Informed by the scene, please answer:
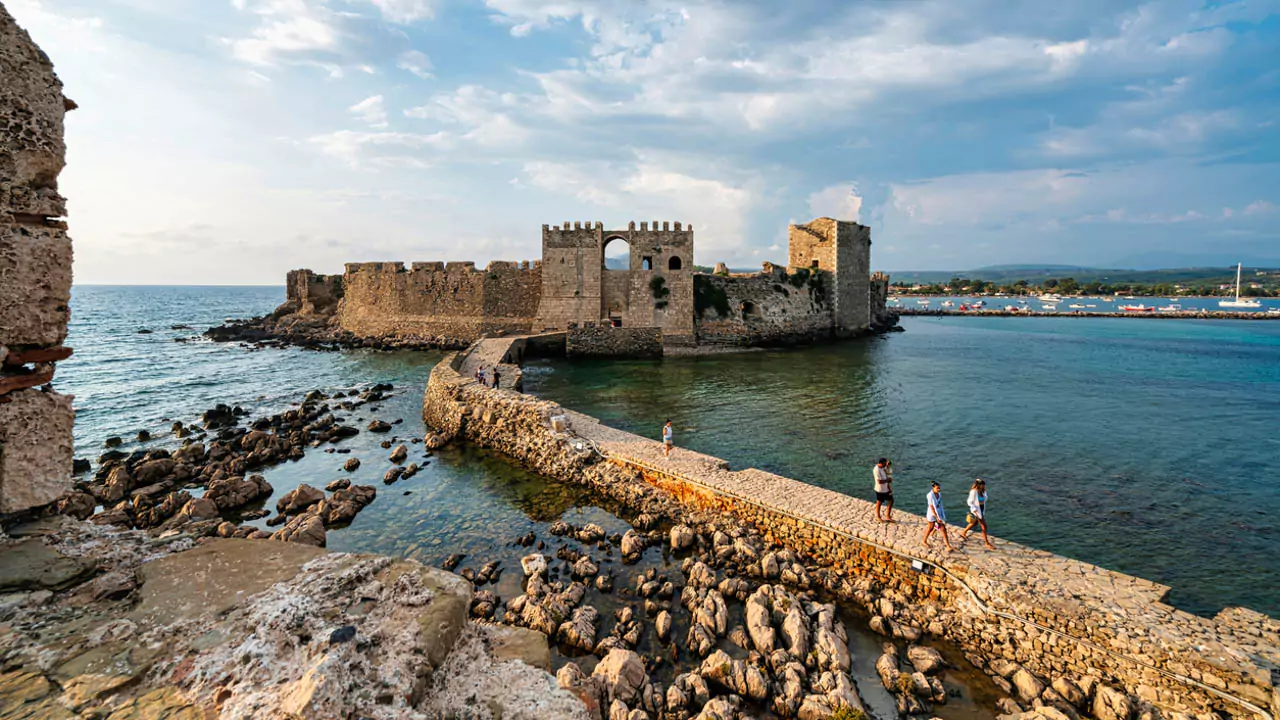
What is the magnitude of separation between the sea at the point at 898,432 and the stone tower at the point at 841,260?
18.4ft

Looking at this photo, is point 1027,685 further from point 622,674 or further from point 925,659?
point 622,674

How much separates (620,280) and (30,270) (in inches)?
1256

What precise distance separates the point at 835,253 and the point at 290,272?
170 feet

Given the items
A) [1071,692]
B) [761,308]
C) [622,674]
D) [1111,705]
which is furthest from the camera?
[761,308]

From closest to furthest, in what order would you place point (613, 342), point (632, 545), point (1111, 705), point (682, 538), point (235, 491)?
1. point (1111, 705)
2. point (632, 545)
3. point (682, 538)
4. point (235, 491)
5. point (613, 342)

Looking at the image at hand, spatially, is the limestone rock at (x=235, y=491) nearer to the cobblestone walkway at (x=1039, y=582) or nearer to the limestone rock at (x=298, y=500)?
the limestone rock at (x=298, y=500)

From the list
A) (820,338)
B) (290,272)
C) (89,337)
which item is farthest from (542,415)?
(89,337)

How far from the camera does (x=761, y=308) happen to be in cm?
3988

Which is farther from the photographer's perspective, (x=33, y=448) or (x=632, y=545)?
(x=632, y=545)

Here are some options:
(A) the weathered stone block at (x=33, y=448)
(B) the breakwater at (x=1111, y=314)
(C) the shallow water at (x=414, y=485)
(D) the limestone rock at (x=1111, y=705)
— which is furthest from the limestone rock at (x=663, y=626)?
(B) the breakwater at (x=1111, y=314)

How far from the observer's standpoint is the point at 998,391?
82.6 ft

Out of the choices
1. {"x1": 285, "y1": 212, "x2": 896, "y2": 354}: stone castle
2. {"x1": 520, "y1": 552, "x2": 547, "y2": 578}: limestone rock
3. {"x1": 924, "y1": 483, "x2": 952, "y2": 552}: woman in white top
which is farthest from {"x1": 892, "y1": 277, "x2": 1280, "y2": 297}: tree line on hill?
{"x1": 520, "y1": 552, "x2": 547, "y2": 578}: limestone rock

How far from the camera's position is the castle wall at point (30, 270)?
13.4ft

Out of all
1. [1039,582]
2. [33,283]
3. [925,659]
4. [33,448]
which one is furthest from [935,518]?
[33,283]
